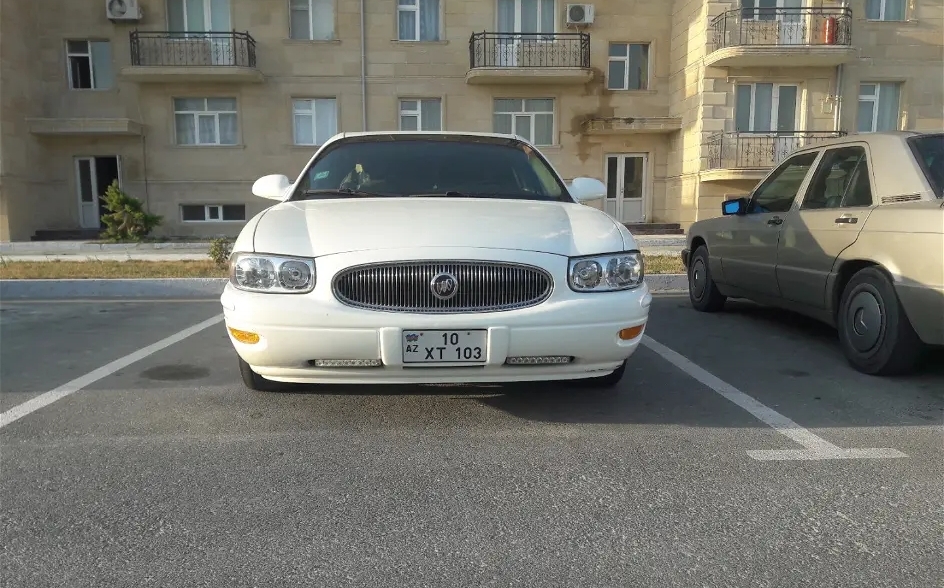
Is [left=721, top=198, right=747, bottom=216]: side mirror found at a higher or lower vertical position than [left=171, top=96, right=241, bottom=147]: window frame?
lower

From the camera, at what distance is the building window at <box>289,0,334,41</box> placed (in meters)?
18.4

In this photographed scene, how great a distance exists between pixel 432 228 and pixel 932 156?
136 inches

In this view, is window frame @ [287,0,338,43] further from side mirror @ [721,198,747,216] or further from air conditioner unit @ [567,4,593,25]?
side mirror @ [721,198,747,216]

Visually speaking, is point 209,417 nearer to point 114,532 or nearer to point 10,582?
point 114,532

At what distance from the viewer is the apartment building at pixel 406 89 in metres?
17.4

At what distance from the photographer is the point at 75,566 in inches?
82.4

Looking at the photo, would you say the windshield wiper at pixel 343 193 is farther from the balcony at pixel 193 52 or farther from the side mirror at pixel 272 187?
the balcony at pixel 193 52

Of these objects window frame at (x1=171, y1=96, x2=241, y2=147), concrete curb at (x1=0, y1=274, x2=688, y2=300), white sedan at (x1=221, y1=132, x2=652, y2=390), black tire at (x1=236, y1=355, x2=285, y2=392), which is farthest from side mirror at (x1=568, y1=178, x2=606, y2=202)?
window frame at (x1=171, y1=96, x2=241, y2=147)

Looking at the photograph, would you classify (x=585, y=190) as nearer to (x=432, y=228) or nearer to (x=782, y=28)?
(x=432, y=228)

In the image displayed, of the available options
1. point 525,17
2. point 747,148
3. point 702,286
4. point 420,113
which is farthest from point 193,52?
point 702,286

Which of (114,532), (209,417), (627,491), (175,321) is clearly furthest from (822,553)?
(175,321)

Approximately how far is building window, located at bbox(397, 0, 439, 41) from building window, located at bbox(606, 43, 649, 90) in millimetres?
5221

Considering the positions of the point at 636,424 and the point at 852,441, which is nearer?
the point at 852,441

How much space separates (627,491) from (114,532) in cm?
195
